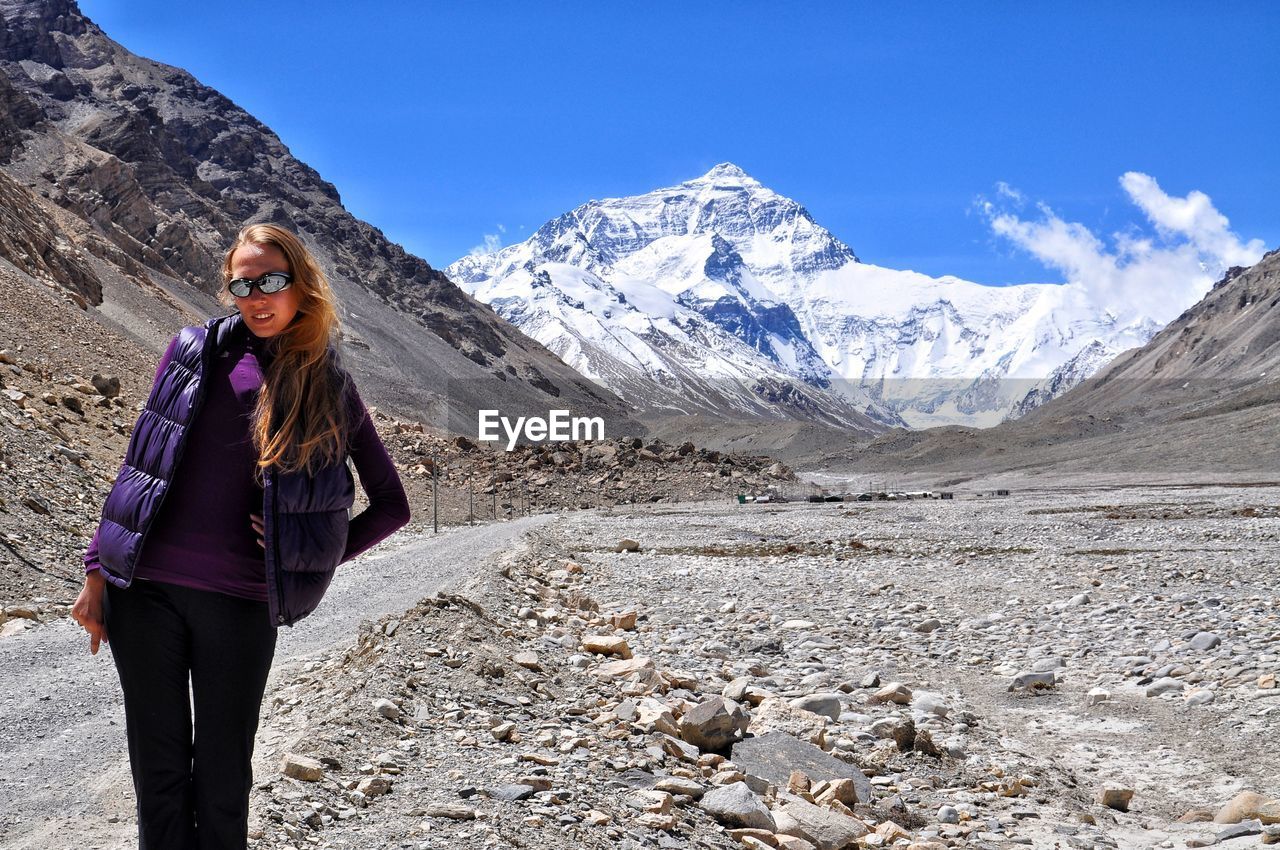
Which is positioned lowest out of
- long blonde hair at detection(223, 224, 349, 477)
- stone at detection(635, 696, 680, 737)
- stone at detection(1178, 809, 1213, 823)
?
stone at detection(1178, 809, 1213, 823)

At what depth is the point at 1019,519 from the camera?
4219 centimetres

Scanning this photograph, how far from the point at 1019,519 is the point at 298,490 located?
4200 cm

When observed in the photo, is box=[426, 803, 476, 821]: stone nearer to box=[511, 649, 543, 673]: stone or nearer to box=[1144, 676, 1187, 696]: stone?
box=[511, 649, 543, 673]: stone

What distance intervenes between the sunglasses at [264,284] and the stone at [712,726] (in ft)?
16.3

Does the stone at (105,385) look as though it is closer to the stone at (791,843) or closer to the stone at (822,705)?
the stone at (822,705)

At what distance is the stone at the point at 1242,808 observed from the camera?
23.1ft

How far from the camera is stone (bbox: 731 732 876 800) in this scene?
23.8 ft

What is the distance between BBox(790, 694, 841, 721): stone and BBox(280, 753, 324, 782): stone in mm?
4858

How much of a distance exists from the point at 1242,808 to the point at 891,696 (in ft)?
11.5

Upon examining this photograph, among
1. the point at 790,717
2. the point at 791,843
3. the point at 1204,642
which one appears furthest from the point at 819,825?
the point at 1204,642

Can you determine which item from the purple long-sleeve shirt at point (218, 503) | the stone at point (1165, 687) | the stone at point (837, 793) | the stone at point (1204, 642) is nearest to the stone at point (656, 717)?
the stone at point (837, 793)

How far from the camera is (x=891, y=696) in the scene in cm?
1022

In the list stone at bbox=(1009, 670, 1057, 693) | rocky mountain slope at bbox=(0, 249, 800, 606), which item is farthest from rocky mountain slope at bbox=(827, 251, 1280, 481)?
stone at bbox=(1009, 670, 1057, 693)

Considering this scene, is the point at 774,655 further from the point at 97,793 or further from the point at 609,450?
the point at 609,450
